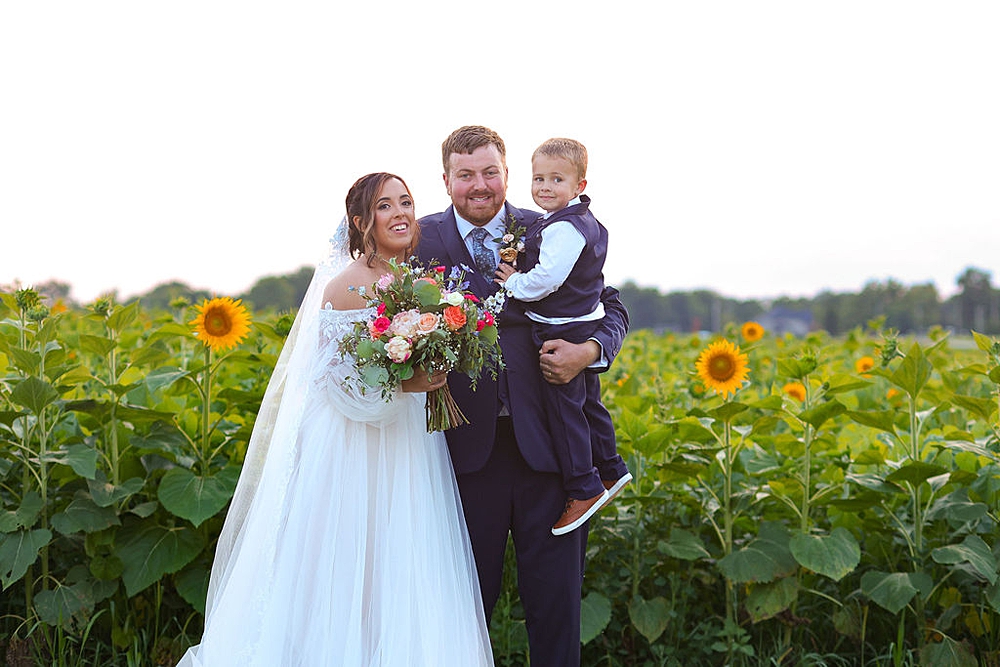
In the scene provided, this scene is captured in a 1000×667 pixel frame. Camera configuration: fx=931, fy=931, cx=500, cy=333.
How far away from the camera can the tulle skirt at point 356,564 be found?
309 cm

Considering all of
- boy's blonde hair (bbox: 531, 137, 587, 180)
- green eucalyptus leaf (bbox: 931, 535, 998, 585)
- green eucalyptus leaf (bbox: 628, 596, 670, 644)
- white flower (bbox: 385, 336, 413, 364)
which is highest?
boy's blonde hair (bbox: 531, 137, 587, 180)

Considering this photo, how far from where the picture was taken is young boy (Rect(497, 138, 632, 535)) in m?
3.13

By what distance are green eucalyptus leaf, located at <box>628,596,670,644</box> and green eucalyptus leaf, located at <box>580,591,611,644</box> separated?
4.5 inches

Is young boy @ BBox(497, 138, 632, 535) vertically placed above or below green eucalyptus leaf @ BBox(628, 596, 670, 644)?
above

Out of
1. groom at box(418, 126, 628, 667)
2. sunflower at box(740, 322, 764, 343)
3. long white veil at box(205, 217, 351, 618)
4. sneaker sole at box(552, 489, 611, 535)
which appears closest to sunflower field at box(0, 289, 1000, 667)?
long white veil at box(205, 217, 351, 618)

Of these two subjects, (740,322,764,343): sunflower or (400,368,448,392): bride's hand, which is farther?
(740,322,764,343): sunflower

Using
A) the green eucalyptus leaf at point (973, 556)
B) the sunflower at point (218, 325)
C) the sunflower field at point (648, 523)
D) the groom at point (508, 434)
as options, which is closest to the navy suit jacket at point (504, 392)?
the groom at point (508, 434)

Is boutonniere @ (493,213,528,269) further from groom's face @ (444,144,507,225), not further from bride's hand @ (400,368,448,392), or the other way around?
bride's hand @ (400,368,448,392)

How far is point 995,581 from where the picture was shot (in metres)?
3.75

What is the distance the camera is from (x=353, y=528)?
3170mm

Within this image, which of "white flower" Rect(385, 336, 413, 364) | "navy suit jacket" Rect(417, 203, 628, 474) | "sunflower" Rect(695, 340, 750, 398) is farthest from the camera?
"sunflower" Rect(695, 340, 750, 398)

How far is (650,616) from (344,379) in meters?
1.78

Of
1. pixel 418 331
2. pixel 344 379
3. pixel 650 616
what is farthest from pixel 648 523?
pixel 418 331

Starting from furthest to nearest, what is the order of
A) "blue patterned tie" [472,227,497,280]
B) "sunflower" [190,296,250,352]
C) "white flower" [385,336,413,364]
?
1. "sunflower" [190,296,250,352]
2. "blue patterned tie" [472,227,497,280]
3. "white flower" [385,336,413,364]
